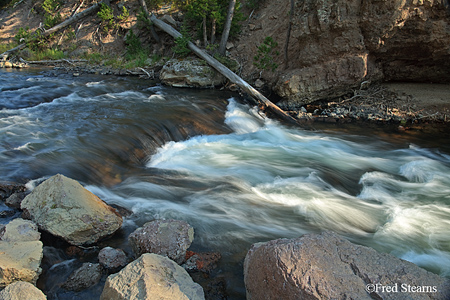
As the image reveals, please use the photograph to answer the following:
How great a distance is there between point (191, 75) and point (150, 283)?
9.00m

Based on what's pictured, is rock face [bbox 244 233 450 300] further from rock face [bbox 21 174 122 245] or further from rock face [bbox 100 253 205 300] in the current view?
rock face [bbox 21 174 122 245]

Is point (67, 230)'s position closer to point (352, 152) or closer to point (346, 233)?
point (346, 233)

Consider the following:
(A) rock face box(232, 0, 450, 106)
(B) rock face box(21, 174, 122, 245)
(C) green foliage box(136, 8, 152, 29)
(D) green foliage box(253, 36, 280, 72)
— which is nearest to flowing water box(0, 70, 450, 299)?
(B) rock face box(21, 174, 122, 245)

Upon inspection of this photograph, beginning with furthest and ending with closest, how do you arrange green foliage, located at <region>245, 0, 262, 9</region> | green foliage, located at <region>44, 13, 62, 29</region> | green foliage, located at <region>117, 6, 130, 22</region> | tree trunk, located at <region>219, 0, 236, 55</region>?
green foliage, located at <region>44, 13, 62, 29</region> → green foliage, located at <region>117, 6, 130, 22</region> → green foliage, located at <region>245, 0, 262, 9</region> → tree trunk, located at <region>219, 0, 236, 55</region>

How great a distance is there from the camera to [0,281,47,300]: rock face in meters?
2.24

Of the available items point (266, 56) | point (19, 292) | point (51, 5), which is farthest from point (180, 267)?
point (51, 5)

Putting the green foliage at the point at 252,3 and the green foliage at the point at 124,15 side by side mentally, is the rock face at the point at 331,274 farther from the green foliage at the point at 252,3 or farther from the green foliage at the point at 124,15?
the green foliage at the point at 124,15

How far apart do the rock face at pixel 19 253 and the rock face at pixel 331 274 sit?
2017mm

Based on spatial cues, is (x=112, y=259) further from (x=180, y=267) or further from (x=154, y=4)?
(x=154, y=4)

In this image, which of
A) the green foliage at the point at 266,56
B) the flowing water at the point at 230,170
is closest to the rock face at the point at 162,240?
the flowing water at the point at 230,170

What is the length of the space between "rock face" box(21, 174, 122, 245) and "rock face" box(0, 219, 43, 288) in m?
0.20

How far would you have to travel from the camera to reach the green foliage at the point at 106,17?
46.6 ft

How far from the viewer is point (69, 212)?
10.7ft

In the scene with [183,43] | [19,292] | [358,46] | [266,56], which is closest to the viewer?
[19,292]
